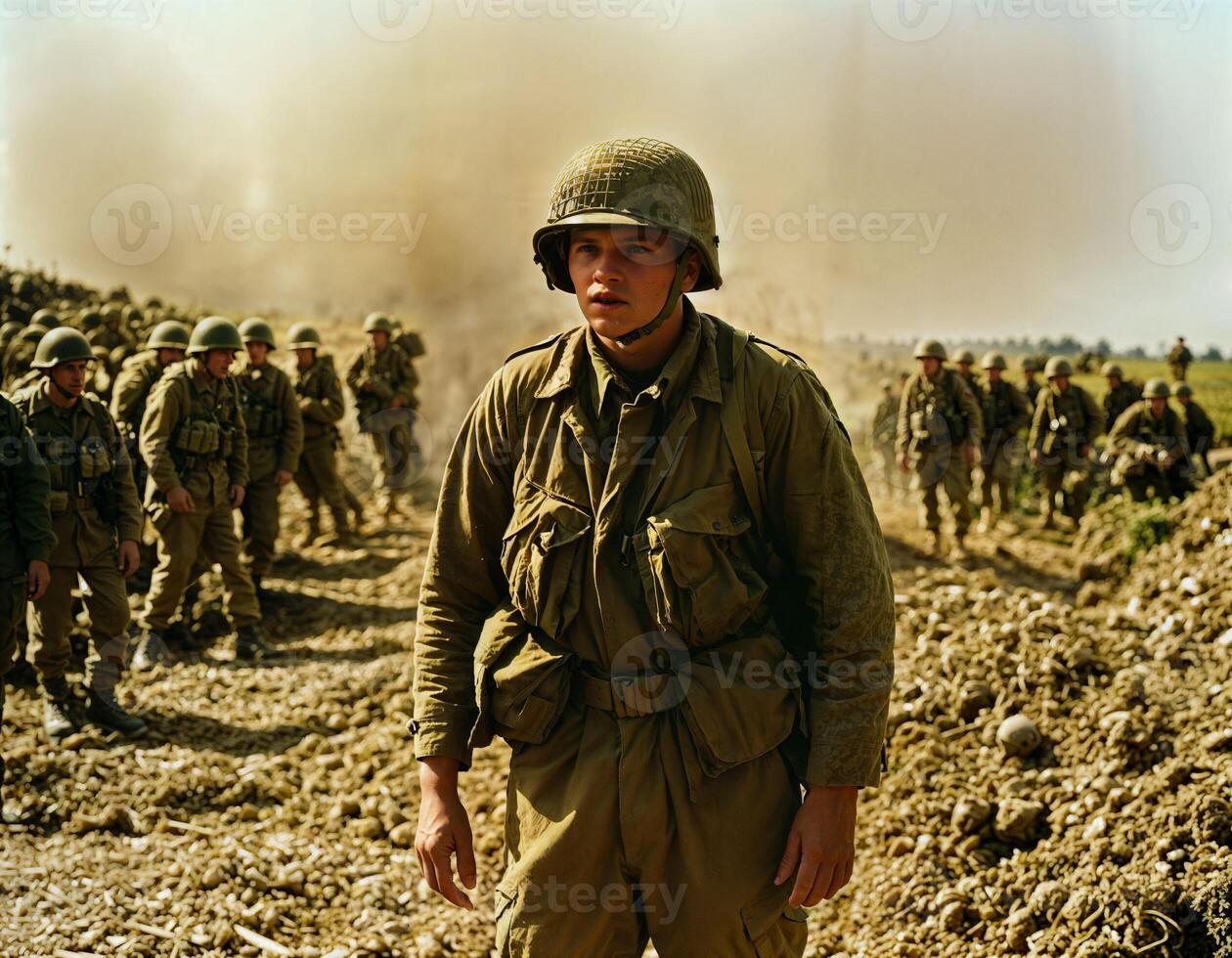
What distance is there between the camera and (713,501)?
229cm

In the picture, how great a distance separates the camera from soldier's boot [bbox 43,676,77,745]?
6598 mm

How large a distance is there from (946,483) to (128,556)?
7.66 meters

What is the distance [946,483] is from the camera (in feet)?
37.1

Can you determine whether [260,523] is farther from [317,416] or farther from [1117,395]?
[1117,395]

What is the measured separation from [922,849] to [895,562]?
261 inches

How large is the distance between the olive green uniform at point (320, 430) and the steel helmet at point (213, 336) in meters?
3.53

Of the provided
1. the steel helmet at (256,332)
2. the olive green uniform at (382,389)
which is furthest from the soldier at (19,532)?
the olive green uniform at (382,389)

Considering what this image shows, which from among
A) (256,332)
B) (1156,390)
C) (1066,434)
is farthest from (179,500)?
(1156,390)

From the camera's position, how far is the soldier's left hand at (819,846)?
2.24 metres

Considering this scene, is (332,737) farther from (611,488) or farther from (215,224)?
(215,224)

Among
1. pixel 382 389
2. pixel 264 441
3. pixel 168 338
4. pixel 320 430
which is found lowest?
pixel 264 441

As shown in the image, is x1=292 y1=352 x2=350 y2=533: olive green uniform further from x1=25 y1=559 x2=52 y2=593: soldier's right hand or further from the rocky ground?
x1=25 y1=559 x2=52 y2=593: soldier's right hand

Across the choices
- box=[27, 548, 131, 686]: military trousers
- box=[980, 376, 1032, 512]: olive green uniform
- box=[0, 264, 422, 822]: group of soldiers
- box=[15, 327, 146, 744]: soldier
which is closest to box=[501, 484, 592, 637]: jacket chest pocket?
box=[0, 264, 422, 822]: group of soldiers

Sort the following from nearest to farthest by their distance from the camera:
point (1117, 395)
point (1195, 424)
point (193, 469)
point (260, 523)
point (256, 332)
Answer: point (193, 469), point (260, 523), point (256, 332), point (1195, 424), point (1117, 395)
